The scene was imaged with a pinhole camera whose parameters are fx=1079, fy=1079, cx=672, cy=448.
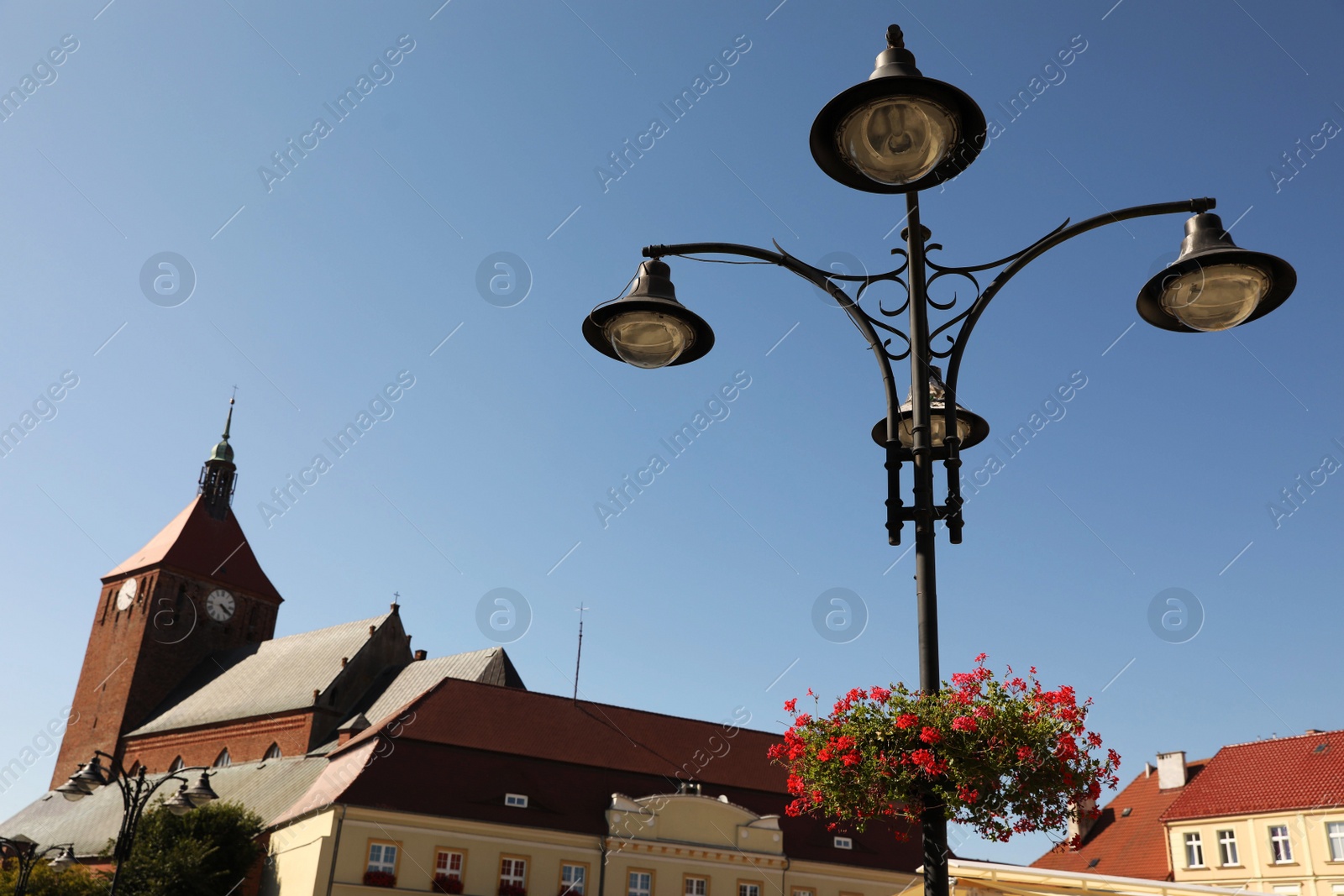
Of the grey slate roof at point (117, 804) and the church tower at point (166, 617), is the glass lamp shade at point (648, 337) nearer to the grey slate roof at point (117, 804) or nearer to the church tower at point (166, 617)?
the grey slate roof at point (117, 804)

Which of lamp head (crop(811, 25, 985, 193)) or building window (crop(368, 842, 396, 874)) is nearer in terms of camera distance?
lamp head (crop(811, 25, 985, 193))

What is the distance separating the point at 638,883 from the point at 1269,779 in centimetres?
2268

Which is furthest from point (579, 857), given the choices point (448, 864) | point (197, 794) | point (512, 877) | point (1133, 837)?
point (197, 794)

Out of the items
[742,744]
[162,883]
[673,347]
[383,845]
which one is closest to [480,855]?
[383,845]

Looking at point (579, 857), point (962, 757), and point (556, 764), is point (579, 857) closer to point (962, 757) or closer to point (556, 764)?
point (556, 764)

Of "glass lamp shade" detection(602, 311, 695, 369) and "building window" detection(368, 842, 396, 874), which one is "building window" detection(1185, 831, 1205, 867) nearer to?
"building window" detection(368, 842, 396, 874)

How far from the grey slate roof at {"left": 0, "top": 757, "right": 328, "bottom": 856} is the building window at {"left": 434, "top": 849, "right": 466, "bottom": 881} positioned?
1375 centimetres

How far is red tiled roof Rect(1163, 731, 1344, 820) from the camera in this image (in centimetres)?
3616

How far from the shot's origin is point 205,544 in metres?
74.7

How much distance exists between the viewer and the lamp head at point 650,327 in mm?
6926

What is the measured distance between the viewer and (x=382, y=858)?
35.5 m

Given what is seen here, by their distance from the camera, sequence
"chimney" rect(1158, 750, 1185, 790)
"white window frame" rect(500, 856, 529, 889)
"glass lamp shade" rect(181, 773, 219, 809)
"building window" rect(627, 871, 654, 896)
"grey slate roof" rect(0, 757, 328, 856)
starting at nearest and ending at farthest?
"glass lamp shade" rect(181, 773, 219, 809) → "white window frame" rect(500, 856, 529, 889) → "building window" rect(627, 871, 654, 896) → "chimney" rect(1158, 750, 1185, 790) → "grey slate roof" rect(0, 757, 328, 856)

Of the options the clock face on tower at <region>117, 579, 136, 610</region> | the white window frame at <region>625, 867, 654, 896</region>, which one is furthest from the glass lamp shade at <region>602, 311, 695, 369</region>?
the clock face on tower at <region>117, 579, 136, 610</region>

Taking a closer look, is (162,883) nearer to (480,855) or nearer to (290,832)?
(290,832)
